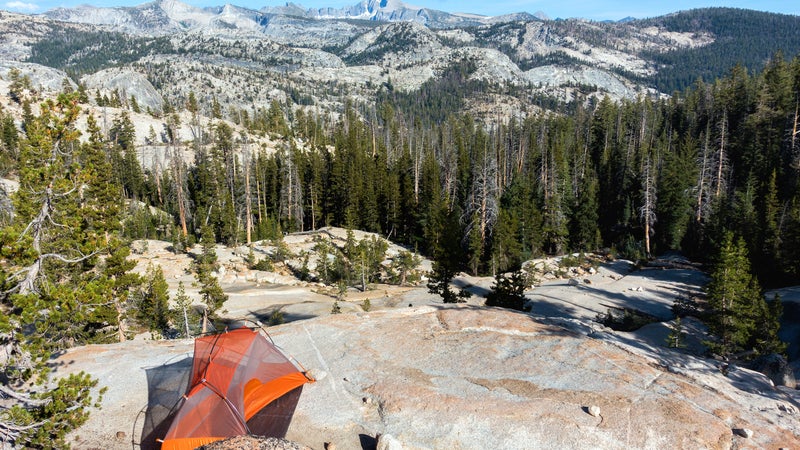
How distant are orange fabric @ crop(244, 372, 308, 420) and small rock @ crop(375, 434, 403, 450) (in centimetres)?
335

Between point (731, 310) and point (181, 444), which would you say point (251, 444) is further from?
point (731, 310)

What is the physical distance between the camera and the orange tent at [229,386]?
29.4 ft

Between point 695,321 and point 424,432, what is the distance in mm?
24589

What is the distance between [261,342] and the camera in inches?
446

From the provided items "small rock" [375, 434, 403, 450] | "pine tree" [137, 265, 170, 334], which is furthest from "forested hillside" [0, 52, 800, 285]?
"small rock" [375, 434, 403, 450]

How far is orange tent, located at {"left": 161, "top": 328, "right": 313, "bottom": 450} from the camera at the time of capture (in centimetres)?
895

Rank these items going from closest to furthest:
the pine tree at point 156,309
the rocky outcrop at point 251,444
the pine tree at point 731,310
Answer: the rocky outcrop at point 251,444, the pine tree at point 731,310, the pine tree at point 156,309

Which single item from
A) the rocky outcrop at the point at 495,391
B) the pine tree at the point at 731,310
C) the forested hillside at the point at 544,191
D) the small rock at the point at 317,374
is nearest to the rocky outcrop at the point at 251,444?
the rocky outcrop at the point at 495,391

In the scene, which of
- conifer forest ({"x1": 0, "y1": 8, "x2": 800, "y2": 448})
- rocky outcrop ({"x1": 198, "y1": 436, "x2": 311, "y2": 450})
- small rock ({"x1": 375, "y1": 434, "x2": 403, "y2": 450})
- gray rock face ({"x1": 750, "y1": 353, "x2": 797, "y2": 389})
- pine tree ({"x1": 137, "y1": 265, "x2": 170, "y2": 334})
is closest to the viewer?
rocky outcrop ({"x1": 198, "y1": 436, "x2": 311, "y2": 450})

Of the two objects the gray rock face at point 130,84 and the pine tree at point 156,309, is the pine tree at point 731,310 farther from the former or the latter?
the gray rock face at point 130,84

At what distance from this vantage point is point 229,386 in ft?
32.4

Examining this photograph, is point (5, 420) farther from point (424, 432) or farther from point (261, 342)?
point (424, 432)

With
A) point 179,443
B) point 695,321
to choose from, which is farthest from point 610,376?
point 695,321

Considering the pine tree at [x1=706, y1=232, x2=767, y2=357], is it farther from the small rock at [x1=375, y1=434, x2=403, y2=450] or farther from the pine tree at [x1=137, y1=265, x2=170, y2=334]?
the pine tree at [x1=137, y1=265, x2=170, y2=334]
